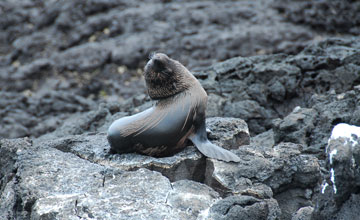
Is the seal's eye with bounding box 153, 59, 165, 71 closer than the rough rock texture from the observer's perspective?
Yes

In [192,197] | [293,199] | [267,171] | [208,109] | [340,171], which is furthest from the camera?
[208,109]

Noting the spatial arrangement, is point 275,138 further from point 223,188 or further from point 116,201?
point 116,201

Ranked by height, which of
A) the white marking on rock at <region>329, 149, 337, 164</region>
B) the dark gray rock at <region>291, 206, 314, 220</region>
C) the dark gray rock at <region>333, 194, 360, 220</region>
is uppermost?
the white marking on rock at <region>329, 149, 337, 164</region>

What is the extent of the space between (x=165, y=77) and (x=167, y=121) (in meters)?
0.43

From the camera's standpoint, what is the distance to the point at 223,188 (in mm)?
4613

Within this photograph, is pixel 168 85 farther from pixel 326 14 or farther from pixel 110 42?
pixel 326 14

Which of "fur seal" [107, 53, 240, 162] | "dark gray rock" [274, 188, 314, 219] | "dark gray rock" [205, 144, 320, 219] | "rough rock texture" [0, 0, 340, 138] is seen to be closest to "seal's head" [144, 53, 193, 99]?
"fur seal" [107, 53, 240, 162]

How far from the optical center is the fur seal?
5031mm

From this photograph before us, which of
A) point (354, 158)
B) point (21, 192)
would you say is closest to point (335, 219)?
point (354, 158)

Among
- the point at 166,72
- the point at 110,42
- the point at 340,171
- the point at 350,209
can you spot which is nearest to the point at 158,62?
the point at 166,72

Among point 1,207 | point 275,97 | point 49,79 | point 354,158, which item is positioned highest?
point 354,158

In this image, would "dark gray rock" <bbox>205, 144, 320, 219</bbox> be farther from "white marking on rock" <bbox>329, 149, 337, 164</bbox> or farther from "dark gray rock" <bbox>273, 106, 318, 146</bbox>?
"dark gray rock" <bbox>273, 106, 318, 146</bbox>

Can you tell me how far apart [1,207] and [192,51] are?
7.35 meters

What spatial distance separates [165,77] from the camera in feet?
16.9
